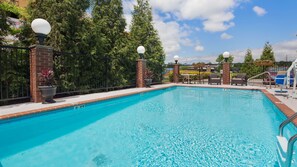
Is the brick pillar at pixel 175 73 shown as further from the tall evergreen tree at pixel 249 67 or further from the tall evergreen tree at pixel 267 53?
the tall evergreen tree at pixel 267 53

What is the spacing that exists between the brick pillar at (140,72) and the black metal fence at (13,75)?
603 cm

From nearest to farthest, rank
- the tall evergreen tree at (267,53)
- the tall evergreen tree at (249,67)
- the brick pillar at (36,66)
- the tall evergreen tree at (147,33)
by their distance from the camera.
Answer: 1. the brick pillar at (36,66)
2. the tall evergreen tree at (147,33)
3. the tall evergreen tree at (267,53)
4. the tall evergreen tree at (249,67)

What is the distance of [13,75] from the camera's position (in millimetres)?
5699

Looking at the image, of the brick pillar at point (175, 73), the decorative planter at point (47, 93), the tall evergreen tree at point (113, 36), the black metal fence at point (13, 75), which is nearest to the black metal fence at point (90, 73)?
the tall evergreen tree at point (113, 36)

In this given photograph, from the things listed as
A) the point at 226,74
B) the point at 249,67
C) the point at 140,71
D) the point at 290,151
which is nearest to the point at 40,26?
the point at 290,151

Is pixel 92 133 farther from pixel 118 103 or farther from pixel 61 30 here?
pixel 61 30

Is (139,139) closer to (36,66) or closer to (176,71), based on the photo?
(36,66)

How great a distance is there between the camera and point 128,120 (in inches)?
190

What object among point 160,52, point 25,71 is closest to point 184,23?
point 160,52

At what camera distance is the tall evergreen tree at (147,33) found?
1287 centimetres

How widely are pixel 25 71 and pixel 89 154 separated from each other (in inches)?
198

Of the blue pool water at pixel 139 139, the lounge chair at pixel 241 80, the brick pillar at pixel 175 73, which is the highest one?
the brick pillar at pixel 175 73

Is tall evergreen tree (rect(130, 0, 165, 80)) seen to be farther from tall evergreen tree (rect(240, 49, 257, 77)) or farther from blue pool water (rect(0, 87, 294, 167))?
tall evergreen tree (rect(240, 49, 257, 77))

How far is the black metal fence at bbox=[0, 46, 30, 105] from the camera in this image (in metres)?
5.59
